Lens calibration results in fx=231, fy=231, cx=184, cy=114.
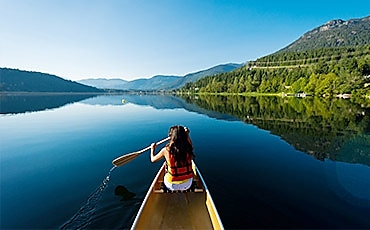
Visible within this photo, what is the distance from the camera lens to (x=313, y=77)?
277 ft

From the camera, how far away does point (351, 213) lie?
7184 mm

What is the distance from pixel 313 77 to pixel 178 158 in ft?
305

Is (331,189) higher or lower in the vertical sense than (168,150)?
lower

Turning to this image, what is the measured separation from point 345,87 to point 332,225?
7813cm

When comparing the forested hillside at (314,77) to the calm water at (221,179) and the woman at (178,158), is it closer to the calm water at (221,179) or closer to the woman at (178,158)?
the calm water at (221,179)

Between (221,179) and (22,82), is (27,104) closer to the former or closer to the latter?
(221,179)

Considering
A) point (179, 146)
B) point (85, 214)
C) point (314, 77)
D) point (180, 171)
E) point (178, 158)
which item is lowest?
point (85, 214)

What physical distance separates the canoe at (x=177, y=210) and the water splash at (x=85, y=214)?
87.4 inches

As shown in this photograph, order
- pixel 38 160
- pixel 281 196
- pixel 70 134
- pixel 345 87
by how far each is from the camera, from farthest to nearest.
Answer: pixel 345 87 < pixel 70 134 < pixel 38 160 < pixel 281 196

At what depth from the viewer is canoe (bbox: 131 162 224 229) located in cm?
543

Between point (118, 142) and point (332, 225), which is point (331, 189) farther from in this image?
point (118, 142)

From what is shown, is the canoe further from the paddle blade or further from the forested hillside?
the forested hillside

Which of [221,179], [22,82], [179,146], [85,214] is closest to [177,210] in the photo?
[179,146]

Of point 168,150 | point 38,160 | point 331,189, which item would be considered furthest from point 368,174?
point 38,160
